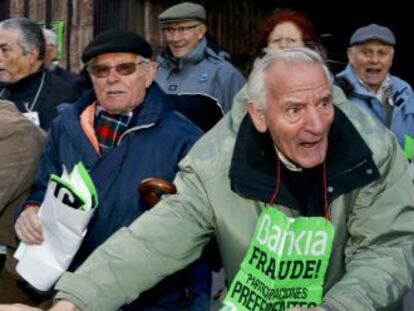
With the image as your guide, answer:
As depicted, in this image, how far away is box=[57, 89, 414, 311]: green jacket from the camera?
6.74ft

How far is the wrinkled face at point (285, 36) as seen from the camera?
3775 mm

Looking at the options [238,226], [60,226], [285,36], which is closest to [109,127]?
[60,226]

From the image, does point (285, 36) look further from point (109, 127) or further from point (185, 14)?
point (109, 127)

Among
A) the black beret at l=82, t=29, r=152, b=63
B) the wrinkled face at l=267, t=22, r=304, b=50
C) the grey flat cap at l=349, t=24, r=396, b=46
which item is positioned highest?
the black beret at l=82, t=29, r=152, b=63

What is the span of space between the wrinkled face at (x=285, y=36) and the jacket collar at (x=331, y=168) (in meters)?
1.60

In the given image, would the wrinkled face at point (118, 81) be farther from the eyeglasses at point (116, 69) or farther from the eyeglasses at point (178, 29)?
the eyeglasses at point (178, 29)

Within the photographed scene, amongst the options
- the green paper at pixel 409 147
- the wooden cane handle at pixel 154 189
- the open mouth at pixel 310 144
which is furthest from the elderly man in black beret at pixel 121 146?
the green paper at pixel 409 147

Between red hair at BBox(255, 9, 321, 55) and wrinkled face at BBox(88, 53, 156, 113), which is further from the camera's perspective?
red hair at BBox(255, 9, 321, 55)

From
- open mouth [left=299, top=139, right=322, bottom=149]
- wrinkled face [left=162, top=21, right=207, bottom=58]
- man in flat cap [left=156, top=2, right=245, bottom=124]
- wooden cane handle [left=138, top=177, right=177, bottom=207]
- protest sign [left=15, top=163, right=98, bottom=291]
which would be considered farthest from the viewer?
wrinkled face [left=162, top=21, right=207, bottom=58]

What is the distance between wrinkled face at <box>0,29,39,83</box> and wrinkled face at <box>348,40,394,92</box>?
6.43 feet

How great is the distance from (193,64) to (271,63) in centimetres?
231

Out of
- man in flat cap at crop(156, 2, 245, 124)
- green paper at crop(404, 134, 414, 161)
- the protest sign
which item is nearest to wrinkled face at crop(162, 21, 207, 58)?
man in flat cap at crop(156, 2, 245, 124)

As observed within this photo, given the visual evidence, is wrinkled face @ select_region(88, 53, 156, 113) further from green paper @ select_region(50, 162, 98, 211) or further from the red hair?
the red hair

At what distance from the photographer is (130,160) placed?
2715 millimetres
